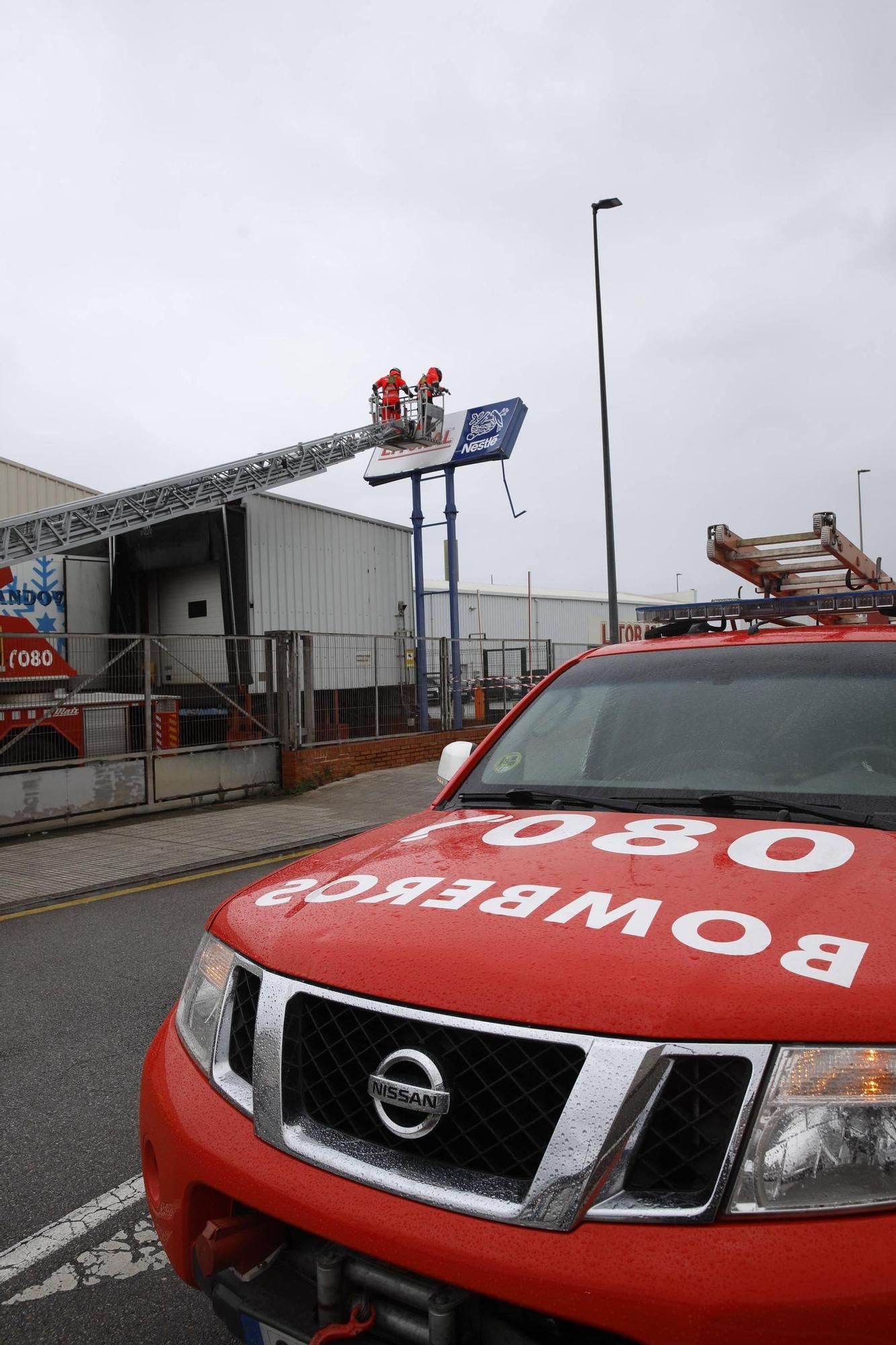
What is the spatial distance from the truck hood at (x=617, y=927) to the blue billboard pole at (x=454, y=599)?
55.4ft

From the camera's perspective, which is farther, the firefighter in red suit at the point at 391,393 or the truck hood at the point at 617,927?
the firefighter in red suit at the point at 391,393

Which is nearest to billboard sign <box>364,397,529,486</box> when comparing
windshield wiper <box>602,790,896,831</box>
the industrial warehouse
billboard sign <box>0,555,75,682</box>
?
the industrial warehouse

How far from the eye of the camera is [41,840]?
10477 mm

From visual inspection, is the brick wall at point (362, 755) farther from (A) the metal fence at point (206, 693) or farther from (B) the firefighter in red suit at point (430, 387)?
(B) the firefighter in red suit at point (430, 387)

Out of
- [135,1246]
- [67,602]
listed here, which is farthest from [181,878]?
[67,602]

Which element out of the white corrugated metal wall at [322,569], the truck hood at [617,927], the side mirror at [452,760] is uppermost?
the white corrugated metal wall at [322,569]

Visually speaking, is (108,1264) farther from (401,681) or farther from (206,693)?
(401,681)

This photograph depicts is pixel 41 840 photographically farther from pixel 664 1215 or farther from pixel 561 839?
pixel 664 1215

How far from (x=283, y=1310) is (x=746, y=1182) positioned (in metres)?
0.86

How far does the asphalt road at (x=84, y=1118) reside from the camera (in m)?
2.45

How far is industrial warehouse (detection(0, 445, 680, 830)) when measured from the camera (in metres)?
11.5

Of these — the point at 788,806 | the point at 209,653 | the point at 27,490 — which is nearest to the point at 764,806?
the point at 788,806

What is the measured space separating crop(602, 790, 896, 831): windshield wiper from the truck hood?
0.30 ft

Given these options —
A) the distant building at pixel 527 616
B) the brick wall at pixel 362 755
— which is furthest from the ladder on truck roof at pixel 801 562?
the distant building at pixel 527 616
